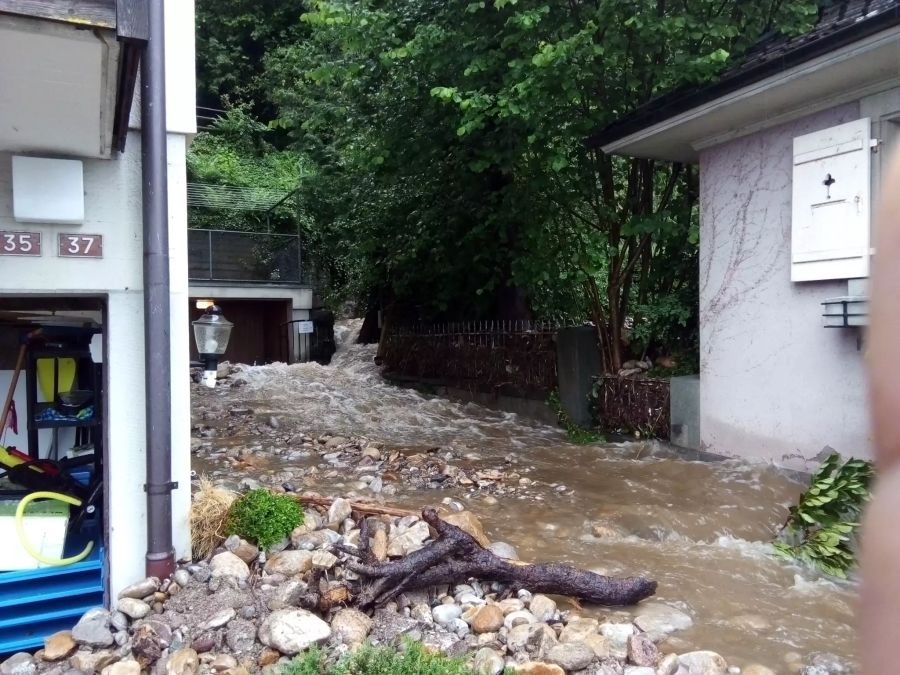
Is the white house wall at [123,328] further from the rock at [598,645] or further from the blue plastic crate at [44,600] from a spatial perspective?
the rock at [598,645]

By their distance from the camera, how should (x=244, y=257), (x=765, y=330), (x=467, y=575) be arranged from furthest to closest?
(x=244, y=257) → (x=765, y=330) → (x=467, y=575)

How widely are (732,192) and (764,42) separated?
184 centimetres

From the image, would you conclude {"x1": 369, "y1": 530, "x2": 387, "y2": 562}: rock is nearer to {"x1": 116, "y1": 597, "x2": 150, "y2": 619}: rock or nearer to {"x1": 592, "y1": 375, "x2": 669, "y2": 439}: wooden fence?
{"x1": 116, "y1": 597, "x2": 150, "y2": 619}: rock

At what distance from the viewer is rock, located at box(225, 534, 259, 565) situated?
4.25 meters

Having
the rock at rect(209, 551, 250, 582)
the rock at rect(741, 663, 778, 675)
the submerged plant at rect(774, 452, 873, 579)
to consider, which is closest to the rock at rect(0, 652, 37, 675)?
the rock at rect(209, 551, 250, 582)

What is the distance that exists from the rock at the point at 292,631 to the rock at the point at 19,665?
1.12 m

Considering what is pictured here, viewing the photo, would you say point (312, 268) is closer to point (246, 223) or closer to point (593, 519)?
point (246, 223)

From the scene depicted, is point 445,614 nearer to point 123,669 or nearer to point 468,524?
point 468,524

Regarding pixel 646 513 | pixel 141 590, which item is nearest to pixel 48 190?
pixel 141 590

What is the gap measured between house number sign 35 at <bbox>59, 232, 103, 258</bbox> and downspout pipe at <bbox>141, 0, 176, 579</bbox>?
271mm

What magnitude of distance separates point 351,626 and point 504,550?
4.84 feet

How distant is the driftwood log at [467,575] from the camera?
12.9ft

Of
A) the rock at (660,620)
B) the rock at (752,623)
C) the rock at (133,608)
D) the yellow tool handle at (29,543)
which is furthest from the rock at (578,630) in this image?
the yellow tool handle at (29,543)

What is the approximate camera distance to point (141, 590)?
384cm
